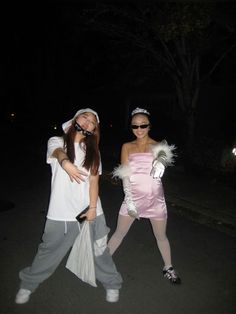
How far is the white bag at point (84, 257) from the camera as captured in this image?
3.34 meters

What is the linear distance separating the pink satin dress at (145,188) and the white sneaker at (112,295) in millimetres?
835

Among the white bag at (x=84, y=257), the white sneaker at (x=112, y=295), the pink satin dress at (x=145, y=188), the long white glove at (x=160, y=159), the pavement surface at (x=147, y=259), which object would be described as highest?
the long white glove at (x=160, y=159)

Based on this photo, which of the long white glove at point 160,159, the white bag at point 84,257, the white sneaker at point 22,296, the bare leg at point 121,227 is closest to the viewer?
the white bag at point 84,257

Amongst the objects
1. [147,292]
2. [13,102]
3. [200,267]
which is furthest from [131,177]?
[13,102]

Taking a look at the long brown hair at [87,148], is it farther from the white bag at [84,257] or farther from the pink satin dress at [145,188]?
the pink satin dress at [145,188]

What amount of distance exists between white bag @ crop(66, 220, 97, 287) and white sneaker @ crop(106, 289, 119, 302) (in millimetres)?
310

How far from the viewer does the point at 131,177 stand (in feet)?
12.6

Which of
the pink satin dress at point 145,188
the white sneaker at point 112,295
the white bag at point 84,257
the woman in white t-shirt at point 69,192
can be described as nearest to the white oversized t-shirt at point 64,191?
the woman in white t-shirt at point 69,192

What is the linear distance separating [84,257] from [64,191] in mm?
676

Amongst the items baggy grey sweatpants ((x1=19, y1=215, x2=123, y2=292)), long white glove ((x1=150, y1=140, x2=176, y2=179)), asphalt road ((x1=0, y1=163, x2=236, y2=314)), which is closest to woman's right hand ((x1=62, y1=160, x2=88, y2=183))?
baggy grey sweatpants ((x1=19, y1=215, x2=123, y2=292))

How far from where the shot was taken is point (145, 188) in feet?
12.5

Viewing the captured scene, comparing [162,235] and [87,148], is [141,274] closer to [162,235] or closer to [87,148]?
[162,235]

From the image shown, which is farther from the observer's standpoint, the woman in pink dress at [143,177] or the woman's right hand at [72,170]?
the woman in pink dress at [143,177]

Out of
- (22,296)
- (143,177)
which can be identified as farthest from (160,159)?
(22,296)
